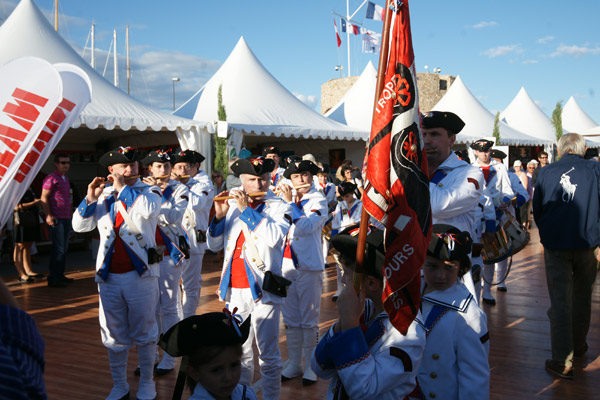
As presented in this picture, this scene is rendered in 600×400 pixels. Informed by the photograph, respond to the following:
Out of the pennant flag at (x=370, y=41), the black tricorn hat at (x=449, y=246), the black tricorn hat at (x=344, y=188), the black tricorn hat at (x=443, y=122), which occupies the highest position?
the pennant flag at (x=370, y=41)

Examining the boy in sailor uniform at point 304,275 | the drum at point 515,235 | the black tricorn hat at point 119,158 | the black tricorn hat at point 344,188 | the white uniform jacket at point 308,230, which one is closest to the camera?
the black tricorn hat at point 119,158

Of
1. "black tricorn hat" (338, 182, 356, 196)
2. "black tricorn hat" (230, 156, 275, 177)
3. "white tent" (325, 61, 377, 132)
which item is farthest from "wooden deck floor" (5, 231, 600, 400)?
"white tent" (325, 61, 377, 132)

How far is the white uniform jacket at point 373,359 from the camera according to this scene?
1.73 m

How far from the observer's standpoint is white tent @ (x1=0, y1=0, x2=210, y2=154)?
33.3ft

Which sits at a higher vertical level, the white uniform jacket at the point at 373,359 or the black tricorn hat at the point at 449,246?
the black tricorn hat at the point at 449,246

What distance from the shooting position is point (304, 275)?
5.11 metres

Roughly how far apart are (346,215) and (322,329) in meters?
1.78

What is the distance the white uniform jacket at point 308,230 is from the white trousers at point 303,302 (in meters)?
0.11

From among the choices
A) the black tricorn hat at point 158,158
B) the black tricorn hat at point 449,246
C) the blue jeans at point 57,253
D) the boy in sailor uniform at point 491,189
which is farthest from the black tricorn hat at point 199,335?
the blue jeans at point 57,253

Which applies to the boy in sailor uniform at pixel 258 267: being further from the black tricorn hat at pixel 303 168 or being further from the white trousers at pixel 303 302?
the black tricorn hat at pixel 303 168

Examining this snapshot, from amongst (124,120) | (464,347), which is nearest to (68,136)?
(124,120)

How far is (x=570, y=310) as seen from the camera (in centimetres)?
469

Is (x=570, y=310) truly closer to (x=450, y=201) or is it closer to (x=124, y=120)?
(x=450, y=201)

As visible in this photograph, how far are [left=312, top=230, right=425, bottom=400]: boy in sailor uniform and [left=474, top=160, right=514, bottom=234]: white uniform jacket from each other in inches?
147
